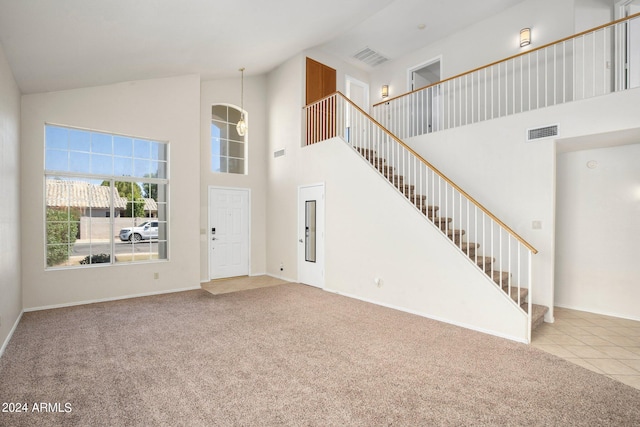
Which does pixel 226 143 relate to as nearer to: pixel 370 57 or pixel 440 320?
pixel 370 57

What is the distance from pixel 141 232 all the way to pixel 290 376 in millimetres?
4239

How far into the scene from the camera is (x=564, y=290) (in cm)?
497

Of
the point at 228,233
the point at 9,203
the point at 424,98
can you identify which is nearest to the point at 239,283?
the point at 228,233

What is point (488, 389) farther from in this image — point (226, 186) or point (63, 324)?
point (226, 186)

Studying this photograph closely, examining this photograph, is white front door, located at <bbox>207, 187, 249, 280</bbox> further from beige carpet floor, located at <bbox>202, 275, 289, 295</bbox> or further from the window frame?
the window frame

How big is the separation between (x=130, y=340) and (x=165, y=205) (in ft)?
9.55

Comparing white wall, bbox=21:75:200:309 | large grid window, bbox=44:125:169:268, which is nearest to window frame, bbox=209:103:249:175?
white wall, bbox=21:75:200:309

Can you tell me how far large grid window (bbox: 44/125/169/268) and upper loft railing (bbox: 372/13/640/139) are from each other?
5.28 meters

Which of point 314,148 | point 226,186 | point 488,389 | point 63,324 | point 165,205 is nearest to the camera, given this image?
point 488,389

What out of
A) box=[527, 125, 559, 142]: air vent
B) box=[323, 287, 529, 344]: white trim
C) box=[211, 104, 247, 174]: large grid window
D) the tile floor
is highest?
box=[211, 104, 247, 174]: large grid window

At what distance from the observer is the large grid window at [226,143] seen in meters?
7.04

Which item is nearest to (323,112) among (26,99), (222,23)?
(222,23)

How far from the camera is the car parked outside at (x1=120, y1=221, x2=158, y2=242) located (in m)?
5.48

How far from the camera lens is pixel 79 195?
507 centimetres
